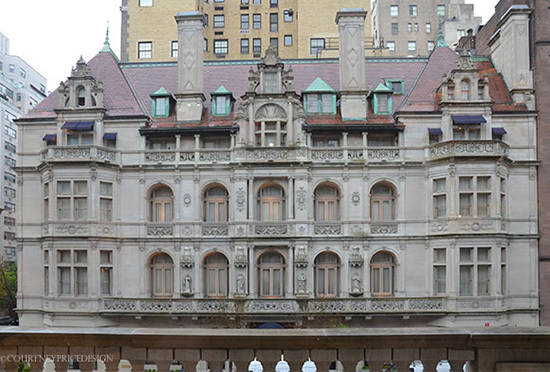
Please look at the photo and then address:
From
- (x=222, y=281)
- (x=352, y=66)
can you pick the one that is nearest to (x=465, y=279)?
(x=222, y=281)

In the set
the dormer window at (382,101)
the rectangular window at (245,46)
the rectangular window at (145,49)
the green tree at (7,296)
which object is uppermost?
the rectangular window at (245,46)

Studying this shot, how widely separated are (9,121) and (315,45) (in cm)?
5029

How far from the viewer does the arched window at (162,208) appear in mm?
40219

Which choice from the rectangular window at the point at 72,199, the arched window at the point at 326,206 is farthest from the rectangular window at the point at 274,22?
the rectangular window at the point at 72,199

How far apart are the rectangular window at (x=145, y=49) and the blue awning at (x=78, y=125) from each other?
21.7m

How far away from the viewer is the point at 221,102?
135ft

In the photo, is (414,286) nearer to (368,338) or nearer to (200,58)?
(200,58)

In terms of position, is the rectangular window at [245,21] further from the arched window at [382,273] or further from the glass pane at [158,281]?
the arched window at [382,273]

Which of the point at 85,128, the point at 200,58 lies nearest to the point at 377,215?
the point at 200,58

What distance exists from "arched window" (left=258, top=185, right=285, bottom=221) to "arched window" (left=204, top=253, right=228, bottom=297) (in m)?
3.87

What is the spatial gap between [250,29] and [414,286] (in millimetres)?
37423

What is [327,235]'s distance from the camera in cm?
3884

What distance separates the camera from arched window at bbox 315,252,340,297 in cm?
3919

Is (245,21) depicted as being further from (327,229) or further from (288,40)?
(327,229)
